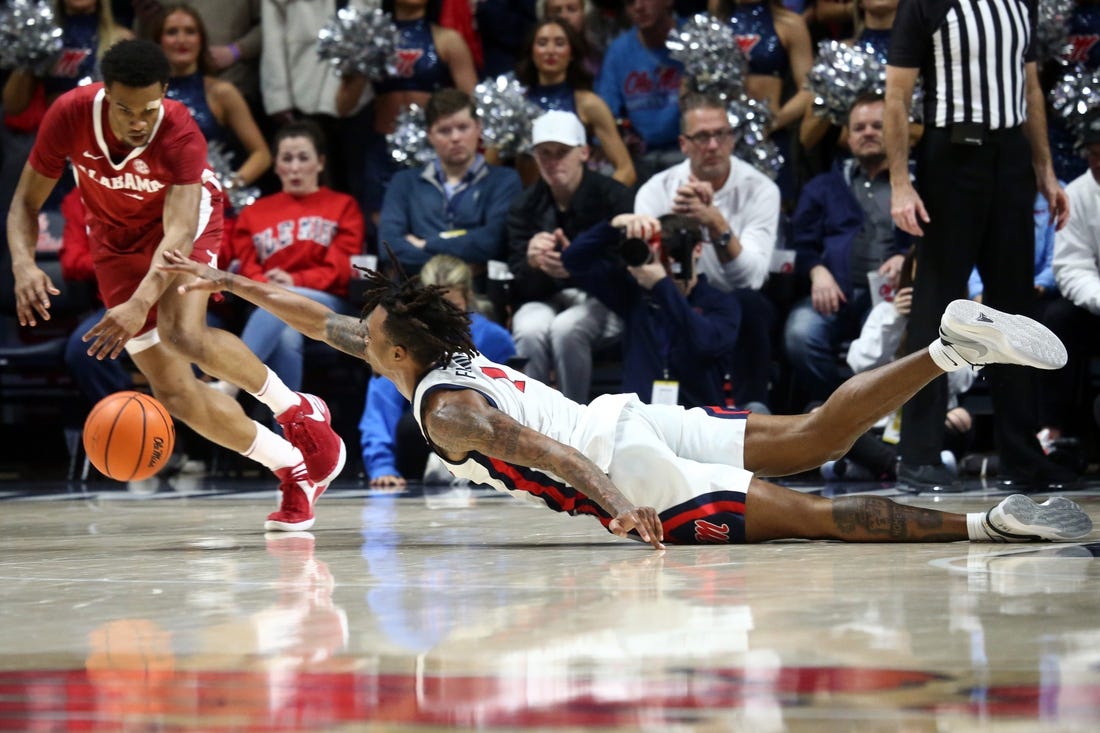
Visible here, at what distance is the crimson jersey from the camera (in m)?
5.02

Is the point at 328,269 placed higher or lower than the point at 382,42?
lower

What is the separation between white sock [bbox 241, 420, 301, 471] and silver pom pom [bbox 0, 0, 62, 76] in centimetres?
393

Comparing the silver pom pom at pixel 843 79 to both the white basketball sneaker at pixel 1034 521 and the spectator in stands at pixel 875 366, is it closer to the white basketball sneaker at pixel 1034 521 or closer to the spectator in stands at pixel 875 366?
the spectator in stands at pixel 875 366

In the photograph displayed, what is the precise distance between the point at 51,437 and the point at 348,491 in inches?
129

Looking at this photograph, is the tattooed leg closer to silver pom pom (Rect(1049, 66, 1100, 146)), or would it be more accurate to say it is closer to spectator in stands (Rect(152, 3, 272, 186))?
silver pom pom (Rect(1049, 66, 1100, 146))

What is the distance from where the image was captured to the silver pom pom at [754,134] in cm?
746

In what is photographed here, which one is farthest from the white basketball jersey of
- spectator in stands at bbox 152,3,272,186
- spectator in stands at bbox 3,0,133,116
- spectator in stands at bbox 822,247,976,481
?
spectator in stands at bbox 3,0,133,116

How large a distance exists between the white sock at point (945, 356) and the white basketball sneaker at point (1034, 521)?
377mm

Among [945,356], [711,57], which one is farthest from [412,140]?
[945,356]

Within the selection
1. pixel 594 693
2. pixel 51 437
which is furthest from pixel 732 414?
pixel 51 437

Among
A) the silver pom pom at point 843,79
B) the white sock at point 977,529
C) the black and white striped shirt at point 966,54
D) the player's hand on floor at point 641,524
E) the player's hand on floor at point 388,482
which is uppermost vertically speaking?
the silver pom pom at point 843,79

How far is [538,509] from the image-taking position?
227 inches

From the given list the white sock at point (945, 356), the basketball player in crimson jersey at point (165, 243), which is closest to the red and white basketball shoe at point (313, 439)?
the basketball player in crimson jersey at point (165, 243)

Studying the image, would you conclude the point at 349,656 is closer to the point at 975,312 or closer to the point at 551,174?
the point at 975,312
